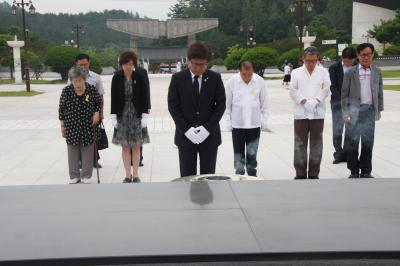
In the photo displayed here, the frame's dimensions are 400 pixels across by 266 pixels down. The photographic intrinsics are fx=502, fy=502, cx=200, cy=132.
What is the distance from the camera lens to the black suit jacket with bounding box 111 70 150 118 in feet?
18.5

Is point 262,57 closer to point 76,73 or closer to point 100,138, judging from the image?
point 100,138

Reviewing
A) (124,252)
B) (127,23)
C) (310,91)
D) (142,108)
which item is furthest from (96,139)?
(127,23)

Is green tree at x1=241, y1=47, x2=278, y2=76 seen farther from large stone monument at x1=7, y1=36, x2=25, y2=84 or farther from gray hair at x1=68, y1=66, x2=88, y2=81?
gray hair at x1=68, y1=66, x2=88, y2=81

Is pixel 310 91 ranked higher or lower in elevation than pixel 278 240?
higher

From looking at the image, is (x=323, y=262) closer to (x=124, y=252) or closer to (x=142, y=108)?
(x=124, y=252)

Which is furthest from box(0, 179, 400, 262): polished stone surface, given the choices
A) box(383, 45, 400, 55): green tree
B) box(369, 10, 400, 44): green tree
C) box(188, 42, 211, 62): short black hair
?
box(383, 45, 400, 55): green tree

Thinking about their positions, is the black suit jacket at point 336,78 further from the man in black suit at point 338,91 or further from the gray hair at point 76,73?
the gray hair at point 76,73

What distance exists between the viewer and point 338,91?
6.89 meters

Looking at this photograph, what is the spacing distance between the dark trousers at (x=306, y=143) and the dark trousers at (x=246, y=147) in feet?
1.64

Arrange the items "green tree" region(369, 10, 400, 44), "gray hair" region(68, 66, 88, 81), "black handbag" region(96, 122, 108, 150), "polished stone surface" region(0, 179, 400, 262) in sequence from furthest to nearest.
Answer: "green tree" region(369, 10, 400, 44) < "black handbag" region(96, 122, 108, 150) < "gray hair" region(68, 66, 88, 81) < "polished stone surface" region(0, 179, 400, 262)

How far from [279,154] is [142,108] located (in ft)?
9.84

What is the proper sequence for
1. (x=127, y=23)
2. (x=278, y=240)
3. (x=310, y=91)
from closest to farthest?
(x=278, y=240), (x=310, y=91), (x=127, y=23)

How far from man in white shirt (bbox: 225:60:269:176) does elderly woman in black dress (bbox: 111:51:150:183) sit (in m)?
0.99

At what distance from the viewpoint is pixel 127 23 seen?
4584 cm
